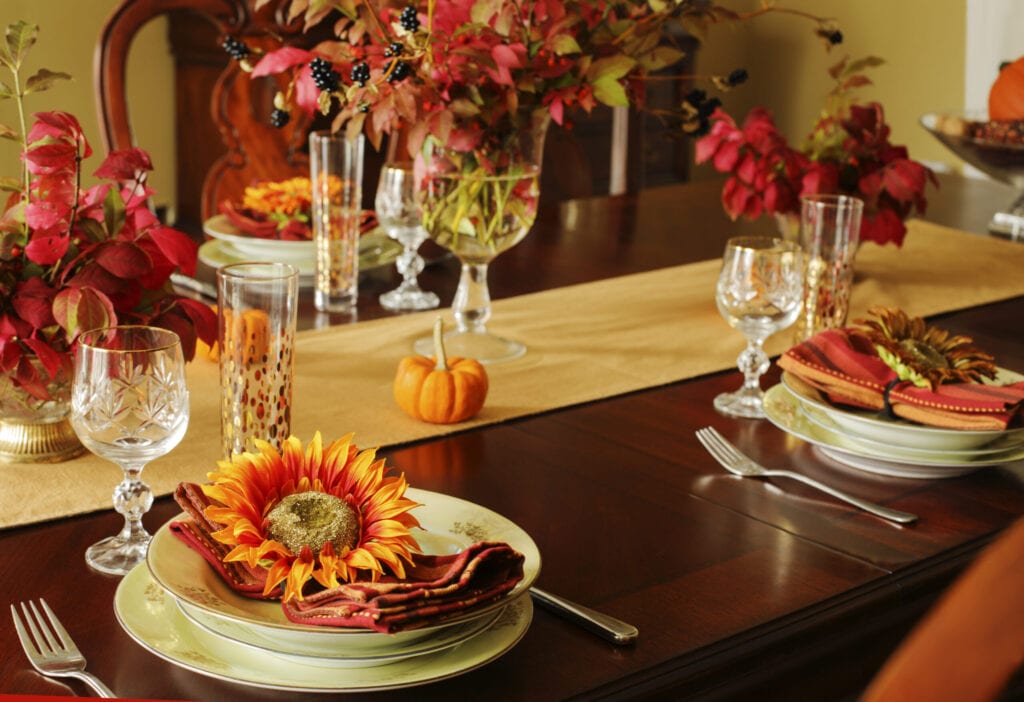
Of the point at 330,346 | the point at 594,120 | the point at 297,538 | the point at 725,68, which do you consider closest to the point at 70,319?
the point at 297,538

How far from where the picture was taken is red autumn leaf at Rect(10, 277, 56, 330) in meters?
1.03

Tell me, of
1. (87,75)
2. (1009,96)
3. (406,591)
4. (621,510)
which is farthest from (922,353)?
(87,75)

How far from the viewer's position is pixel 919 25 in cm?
476

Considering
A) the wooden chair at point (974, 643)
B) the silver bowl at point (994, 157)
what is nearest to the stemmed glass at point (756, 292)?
the wooden chair at point (974, 643)

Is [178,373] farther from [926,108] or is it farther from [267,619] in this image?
[926,108]

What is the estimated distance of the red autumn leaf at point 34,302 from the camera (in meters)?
1.03

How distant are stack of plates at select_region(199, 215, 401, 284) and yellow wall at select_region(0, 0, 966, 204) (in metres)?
2.55

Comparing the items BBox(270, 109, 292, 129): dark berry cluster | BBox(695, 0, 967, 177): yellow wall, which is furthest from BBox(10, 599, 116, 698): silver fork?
BBox(695, 0, 967, 177): yellow wall

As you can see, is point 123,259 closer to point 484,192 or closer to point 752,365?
point 484,192

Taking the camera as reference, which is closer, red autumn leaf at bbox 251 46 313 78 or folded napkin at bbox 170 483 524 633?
folded napkin at bbox 170 483 524 633

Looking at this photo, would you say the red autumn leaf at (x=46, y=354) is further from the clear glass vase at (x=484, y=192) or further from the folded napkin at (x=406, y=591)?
the clear glass vase at (x=484, y=192)

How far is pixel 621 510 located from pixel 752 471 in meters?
0.15

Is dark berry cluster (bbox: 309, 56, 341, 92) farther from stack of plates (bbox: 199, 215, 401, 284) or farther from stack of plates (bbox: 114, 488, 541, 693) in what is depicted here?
stack of plates (bbox: 114, 488, 541, 693)

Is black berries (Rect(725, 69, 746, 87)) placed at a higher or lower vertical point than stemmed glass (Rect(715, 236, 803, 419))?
higher
